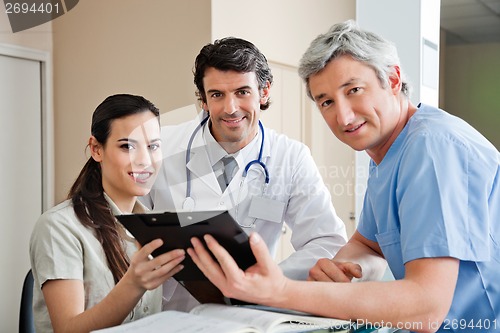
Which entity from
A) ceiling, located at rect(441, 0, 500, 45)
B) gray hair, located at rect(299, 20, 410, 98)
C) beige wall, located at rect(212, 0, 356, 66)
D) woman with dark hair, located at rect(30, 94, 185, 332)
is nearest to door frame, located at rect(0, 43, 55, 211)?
beige wall, located at rect(212, 0, 356, 66)

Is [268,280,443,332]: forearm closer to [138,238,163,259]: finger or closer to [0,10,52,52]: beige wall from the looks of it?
[138,238,163,259]: finger

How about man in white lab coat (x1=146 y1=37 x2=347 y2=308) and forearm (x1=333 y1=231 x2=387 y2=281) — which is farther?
man in white lab coat (x1=146 y1=37 x2=347 y2=308)

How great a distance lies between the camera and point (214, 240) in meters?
0.86

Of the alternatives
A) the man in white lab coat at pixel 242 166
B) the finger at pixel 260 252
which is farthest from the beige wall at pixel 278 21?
the finger at pixel 260 252

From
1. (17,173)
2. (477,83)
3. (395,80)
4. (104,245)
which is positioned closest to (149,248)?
(104,245)

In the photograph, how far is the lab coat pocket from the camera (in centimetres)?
110

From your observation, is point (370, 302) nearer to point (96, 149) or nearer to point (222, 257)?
point (222, 257)

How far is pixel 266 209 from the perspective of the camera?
1779mm

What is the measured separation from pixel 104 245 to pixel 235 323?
48 centimetres

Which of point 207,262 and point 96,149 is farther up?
point 96,149

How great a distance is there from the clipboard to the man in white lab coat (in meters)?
0.72

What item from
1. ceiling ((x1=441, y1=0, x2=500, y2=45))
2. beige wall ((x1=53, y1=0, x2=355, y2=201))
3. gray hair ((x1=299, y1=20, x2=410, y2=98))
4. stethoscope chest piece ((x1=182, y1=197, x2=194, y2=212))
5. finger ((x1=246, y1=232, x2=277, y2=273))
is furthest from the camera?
ceiling ((x1=441, y1=0, x2=500, y2=45))

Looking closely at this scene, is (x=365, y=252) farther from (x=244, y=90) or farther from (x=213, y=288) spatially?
(x=244, y=90)

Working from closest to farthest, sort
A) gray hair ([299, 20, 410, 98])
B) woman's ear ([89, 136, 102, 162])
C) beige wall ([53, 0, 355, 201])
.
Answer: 1. gray hair ([299, 20, 410, 98])
2. woman's ear ([89, 136, 102, 162])
3. beige wall ([53, 0, 355, 201])
